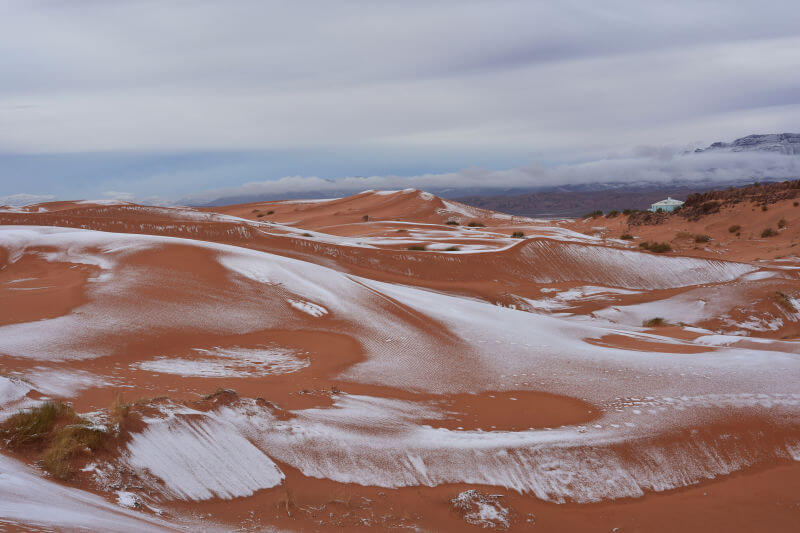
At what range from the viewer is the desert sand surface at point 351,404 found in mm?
5000

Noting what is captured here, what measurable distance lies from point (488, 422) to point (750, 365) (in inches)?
229

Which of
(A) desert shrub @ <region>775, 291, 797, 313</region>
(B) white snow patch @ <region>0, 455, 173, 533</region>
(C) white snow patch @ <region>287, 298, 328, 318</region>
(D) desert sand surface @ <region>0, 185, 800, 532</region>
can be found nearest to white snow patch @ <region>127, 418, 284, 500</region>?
(D) desert sand surface @ <region>0, 185, 800, 532</region>

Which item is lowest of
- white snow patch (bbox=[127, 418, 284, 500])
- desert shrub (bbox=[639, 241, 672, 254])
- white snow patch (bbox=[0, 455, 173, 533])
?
white snow patch (bbox=[127, 418, 284, 500])

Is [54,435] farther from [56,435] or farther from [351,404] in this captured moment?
[351,404]

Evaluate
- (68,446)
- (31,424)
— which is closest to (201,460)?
(68,446)

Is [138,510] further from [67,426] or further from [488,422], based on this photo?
[488,422]

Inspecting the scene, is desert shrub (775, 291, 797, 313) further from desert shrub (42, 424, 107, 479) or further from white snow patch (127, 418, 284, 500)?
desert shrub (42, 424, 107, 479)

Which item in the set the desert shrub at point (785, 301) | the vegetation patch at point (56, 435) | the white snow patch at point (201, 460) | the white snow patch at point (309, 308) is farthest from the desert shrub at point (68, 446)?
the desert shrub at point (785, 301)

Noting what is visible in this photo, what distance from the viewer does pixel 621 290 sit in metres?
21.1

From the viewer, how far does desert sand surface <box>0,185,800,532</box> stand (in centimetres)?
500

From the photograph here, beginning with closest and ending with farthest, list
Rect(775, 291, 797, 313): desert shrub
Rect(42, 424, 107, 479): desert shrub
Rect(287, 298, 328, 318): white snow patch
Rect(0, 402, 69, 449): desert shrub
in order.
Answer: Rect(42, 424, 107, 479): desert shrub → Rect(0, 402, 69, 449): desert shrub → Rect(287, 298, 328, 318): white snow patch → Rect(775, 291, 797, 313): desert shrub

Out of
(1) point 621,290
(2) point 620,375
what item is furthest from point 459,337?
(1) point 621,290

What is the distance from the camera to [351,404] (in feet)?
24.8

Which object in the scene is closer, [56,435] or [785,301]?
[56,435]
